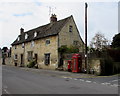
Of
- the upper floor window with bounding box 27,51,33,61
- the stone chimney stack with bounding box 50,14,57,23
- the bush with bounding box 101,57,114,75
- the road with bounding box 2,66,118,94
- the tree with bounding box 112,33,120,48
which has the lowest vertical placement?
the road with bounding box 2,66,118,94

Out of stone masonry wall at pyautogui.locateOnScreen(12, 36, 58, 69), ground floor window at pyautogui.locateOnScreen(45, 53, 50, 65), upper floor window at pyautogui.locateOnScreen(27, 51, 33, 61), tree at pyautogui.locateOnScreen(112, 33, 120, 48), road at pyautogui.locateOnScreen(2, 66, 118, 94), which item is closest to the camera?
road at pyautogui.locateOnScreen(2, 66, 118, 94)

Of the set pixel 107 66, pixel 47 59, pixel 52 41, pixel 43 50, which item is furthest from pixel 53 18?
pixel 107 66

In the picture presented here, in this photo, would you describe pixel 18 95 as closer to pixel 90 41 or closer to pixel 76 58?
pixel 76 58

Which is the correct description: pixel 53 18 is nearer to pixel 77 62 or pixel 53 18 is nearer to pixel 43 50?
pixel 43 50

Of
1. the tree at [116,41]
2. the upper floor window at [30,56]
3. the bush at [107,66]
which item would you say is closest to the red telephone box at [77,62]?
the bush at [107,66]

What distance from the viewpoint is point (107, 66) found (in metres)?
20.1

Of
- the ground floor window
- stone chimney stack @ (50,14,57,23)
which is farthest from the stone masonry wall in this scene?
stone chimney stack @ (50,14,57,23)

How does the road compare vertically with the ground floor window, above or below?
below

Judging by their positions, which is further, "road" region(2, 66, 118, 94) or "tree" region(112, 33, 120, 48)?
"tree" region(112, 33, 120, 48)

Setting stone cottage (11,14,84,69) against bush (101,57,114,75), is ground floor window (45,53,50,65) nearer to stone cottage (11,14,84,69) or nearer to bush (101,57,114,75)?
stone cottage (11,14,84,69)

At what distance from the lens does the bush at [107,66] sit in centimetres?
1969

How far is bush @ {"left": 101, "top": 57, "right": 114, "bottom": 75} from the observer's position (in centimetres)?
→ 1969

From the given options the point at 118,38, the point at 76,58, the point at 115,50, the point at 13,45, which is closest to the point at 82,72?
the point at 76,58

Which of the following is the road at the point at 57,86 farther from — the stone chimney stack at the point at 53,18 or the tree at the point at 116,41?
the tree at the point at 116,41
